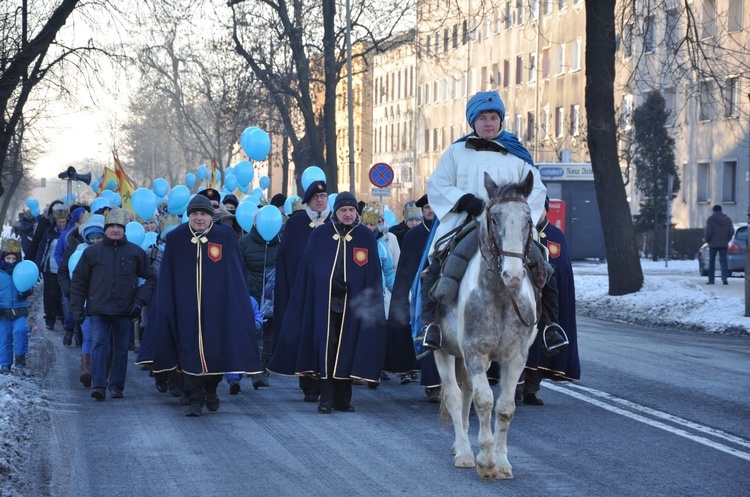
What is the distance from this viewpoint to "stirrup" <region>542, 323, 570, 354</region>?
9016 mm

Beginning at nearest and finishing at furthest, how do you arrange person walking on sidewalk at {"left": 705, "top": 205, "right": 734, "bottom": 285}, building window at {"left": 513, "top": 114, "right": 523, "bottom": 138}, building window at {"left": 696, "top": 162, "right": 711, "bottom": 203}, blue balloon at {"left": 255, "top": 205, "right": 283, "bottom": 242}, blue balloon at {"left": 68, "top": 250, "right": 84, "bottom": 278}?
Result: blue balloon at {"left": 68, "top": 250, "right": 84, "bottom": 278} → blue balloon at {"left": 255, "top": 205, "right": 283, "bottom": 242} → person walking on sidewalk at {"left": 705, "top": 205, "right": 734, "bottom": 285} → building window at {"left": 696, "top": 162, "right": 711, "bottom": 203} → building window at {"left": 513, "top": 114, "right": 523, "bottom": 138}

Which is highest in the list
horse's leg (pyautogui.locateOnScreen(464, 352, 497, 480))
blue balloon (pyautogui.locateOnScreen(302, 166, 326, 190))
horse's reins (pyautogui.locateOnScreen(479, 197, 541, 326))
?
blue balloon (pyautogui.locateOnScreen(302, 166, 326, 190))

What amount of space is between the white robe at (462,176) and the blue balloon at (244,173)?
12.1 m

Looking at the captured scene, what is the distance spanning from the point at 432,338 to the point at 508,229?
1368 mm

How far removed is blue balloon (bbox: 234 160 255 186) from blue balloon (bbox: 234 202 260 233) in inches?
219

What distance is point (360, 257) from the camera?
12.1m

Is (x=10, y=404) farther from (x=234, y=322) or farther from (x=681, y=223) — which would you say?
(x=681, y=223)

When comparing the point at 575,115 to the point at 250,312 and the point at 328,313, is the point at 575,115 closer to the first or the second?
the point at 328,313

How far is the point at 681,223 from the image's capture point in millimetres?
53188

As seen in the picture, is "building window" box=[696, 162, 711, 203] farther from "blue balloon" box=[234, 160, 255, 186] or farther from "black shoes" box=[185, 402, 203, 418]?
"black shoes" box=[185, 402, 203, 418]

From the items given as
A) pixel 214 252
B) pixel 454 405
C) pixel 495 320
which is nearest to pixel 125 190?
pixel 214 252

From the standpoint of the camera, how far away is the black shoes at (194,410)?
11.3m

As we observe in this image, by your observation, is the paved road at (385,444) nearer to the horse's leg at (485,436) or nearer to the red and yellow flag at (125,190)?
the horse's leg at (485,436)

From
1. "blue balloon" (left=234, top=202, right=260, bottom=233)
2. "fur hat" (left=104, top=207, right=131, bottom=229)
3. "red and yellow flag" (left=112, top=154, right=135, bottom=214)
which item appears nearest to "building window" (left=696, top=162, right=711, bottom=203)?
"red and yellow flag" (left=112, top=154, right=135, bottom=214)
